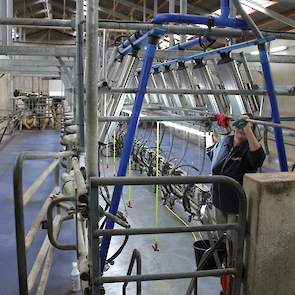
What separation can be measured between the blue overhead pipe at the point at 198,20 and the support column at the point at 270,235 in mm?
1016

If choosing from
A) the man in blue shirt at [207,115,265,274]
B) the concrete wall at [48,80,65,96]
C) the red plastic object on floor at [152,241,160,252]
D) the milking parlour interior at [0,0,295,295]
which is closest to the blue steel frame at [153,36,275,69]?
the milking parlour interior at [0,0,295,295]

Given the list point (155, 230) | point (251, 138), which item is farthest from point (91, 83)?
point (251, 138)

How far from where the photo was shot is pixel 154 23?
7.05 feet

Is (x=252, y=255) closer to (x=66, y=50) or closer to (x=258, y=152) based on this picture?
(x=258, y=152)

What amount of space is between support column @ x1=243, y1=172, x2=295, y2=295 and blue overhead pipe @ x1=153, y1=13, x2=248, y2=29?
1.02 m

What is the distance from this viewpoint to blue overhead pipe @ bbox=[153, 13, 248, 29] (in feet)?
6.79

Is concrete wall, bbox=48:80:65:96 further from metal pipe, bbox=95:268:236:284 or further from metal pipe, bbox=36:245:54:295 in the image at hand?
metal pipe, bbox=95:268:236:284

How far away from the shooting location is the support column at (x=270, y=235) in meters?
1.45

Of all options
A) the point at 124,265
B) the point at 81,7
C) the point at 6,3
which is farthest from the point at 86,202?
the point at 6,3

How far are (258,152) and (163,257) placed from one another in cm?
214

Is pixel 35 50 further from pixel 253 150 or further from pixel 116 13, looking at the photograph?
pixel 116 13

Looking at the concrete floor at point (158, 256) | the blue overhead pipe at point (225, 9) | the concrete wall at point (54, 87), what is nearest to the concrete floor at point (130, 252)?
the concrete floor at point (158, 256)

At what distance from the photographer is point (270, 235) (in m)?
1.47

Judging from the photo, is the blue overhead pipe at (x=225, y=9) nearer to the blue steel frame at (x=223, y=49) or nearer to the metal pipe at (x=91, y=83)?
the blue steel frame at (x=223, y=49)
